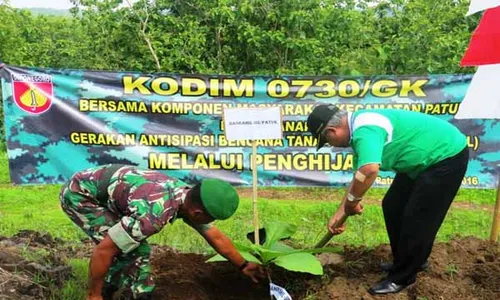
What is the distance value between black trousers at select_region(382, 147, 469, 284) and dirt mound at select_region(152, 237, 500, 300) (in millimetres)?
142

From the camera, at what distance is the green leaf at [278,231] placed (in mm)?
4332

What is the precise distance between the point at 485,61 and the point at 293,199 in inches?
146

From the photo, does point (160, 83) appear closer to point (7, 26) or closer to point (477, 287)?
point (477, 287)

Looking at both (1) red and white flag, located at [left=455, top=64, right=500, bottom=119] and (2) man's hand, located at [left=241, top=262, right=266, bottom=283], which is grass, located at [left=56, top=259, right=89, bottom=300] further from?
(1) red and white flag, located at [left=455, top=64, right=500, bottom=119]

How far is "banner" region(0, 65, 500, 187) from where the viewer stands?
7.23 m

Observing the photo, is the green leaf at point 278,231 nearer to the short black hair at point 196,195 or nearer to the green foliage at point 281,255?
the green foliage at point 281,255

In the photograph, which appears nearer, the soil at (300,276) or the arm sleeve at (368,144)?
the arm sleeve at (368,144)

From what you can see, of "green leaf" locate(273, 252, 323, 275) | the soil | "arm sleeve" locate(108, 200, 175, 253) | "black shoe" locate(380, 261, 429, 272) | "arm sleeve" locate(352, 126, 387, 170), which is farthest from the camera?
"black shoe" locate(380, 261, 429, 272)

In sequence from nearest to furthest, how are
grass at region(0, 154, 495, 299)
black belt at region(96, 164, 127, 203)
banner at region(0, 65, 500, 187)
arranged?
1. black belt at region(96, 164, 127, 203)
2. grass at region(0, 154, 495, 299)
3. banner at region(0, 65, 500, 187)

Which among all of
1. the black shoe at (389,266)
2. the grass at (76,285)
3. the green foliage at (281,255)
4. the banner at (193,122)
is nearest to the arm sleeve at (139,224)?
the green foliage at (281,255)

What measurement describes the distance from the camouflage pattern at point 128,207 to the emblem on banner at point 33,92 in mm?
3899

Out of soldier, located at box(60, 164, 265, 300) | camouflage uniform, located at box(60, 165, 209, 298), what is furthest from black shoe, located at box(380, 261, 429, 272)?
camouflage uniform, located at box(60, 165, 209, 298)

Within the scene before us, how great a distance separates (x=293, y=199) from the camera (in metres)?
7.62

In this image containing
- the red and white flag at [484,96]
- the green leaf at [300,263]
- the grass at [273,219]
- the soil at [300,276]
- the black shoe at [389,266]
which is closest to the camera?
the green leaf at [300,263]
